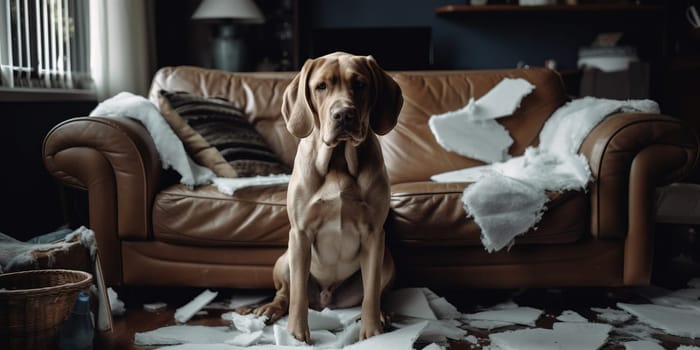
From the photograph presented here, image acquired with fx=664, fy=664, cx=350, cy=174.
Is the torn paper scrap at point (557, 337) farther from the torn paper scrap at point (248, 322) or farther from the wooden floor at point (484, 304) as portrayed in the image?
the torn paper scrap at point (248, 322)

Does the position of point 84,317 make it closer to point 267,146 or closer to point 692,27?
point 267,146

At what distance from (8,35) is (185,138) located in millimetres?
936

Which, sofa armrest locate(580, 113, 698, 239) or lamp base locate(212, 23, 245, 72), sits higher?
lamp base locate(212, 23, 245, 72)

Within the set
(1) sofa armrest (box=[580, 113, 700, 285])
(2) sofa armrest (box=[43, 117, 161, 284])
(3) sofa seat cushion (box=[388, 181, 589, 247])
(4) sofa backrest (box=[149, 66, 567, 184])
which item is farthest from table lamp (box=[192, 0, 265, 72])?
(1) sofa armrest (box=[580, 113, 700, 285])

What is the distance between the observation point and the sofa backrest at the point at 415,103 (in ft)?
9.32

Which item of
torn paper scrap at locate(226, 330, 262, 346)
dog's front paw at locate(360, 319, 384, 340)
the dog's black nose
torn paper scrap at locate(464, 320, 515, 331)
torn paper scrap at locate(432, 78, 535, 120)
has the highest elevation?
the dog's black nose

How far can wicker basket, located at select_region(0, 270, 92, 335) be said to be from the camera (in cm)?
162

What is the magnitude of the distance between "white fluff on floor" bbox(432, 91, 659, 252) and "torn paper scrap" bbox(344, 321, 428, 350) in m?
0.43

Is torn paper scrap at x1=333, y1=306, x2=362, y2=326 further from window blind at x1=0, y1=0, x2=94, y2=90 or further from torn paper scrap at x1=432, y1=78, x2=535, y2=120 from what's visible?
window blind at x1=0, y1=0, x2=94, y2=90

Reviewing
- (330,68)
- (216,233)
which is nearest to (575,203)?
(330,68)

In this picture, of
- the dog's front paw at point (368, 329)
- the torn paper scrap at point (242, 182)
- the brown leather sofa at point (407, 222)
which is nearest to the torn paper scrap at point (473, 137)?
the brown leather sofa at point (407, 222)

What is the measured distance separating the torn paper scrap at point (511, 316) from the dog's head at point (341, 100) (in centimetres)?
73

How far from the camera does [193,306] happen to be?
227 centimetres

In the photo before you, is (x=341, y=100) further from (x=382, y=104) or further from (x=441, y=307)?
(x=441, y=307)
